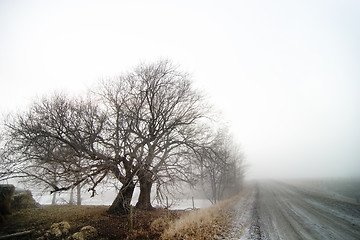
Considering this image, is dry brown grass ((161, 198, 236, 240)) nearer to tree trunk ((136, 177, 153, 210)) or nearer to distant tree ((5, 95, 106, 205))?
tree trunk ((136, 177, 153, 210))

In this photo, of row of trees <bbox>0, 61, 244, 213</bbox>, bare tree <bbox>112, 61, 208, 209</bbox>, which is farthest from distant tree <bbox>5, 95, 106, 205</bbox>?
bare tree <bbox>112, 61, 208, 209</bbox>

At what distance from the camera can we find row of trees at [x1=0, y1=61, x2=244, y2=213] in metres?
9.15

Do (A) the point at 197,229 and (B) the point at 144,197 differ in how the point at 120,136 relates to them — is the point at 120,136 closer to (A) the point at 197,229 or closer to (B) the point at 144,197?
(B) the point at 144,197

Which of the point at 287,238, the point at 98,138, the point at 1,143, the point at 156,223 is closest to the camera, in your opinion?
the point at 287,238

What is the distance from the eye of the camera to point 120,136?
11.4m

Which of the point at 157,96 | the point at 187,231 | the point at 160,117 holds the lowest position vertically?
the point at 187,231

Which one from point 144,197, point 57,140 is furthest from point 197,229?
point 57,140

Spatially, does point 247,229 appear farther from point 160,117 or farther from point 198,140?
point 160,117

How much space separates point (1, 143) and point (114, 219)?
9756 millimetres

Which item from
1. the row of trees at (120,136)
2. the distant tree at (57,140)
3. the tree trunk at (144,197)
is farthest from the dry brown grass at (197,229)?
the distant tree at (57,140)

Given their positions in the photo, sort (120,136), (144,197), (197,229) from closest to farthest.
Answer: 1. (197,229)
2. (120,136)
3. (144,197)

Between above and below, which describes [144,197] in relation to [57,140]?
below

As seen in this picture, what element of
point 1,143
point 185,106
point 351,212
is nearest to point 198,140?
point 185,106

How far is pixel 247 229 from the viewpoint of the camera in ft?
27.8
